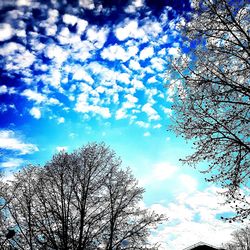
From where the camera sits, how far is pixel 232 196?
24.6 ft

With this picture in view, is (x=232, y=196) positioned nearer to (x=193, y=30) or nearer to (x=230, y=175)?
(x=230, y=175)

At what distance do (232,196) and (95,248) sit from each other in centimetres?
973

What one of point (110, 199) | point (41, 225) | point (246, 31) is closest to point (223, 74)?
point (246, 31)

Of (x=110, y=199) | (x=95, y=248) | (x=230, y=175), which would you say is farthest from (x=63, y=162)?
(x=230, y=175)

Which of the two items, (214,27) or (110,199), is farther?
(110,199)

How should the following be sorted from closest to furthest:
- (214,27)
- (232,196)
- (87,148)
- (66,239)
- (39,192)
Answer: (232,196) < (214,27) < (66,239) < (39,192) < (87,148)

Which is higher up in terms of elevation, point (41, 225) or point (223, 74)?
point (223, 74)

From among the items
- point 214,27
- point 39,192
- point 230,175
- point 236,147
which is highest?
point 214,27

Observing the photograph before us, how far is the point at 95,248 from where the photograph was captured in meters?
14.2

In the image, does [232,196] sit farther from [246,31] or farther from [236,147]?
[246,31]

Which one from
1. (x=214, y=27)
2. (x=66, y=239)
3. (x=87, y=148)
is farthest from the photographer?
(x=87, y=148)

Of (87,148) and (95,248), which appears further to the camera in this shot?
Answer: (87,148)

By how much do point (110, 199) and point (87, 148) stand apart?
392cm

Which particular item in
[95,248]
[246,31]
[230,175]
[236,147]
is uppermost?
[246,31]
